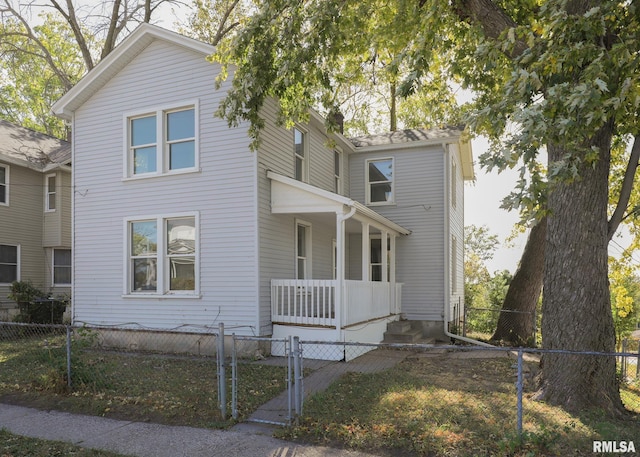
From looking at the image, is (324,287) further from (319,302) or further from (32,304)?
(32,304)

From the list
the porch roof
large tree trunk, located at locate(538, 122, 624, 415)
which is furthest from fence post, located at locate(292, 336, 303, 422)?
the porch roof

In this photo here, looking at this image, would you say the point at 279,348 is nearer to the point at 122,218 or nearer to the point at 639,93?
the point at 122,218

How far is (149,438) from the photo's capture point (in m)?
5.30

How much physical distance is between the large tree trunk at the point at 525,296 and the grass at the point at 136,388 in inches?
316

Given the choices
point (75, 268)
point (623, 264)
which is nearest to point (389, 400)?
point (75, 268)

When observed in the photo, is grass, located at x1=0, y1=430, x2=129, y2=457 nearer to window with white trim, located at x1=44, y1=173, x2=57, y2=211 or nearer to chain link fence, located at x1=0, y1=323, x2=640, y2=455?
chain link fence, located at x1=0, y1=323, x2=640, y2=455

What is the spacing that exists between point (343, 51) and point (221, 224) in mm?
4342

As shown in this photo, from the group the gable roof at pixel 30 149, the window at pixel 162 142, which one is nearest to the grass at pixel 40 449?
the window at pixel 162 142

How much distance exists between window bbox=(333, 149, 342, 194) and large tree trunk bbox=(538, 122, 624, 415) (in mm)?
8480

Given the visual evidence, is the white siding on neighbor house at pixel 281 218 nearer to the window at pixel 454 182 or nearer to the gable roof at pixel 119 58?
the gable roof at pixel 119 58

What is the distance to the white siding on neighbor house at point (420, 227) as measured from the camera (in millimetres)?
13953

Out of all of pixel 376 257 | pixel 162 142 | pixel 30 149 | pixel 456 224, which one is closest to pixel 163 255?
pixel 162 142

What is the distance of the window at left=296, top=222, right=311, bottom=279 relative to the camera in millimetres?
12117

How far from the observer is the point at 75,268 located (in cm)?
1175
